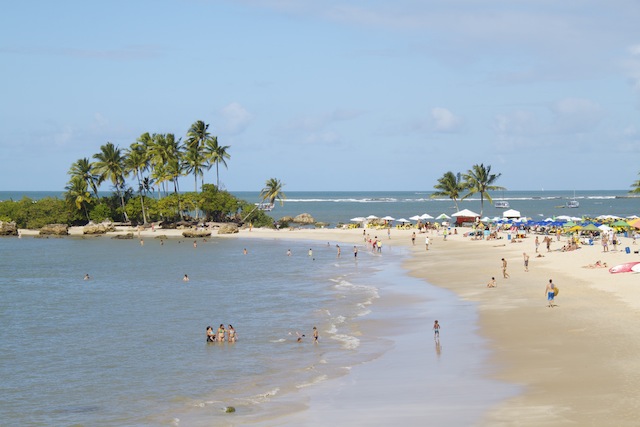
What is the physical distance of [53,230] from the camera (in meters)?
A: 103

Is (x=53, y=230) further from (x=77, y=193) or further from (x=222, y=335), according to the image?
(x=222, y=335)

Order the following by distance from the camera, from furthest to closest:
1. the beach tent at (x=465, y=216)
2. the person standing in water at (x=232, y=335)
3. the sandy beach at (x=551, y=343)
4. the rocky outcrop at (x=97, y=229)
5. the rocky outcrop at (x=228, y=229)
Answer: the rocky outcrop at (x=97, y=229)
the rocky outcrop at (x=228, y=229)
the beach tent at (x=465, y=216)
the person standing in water at (x=232, y=335)
the sandy beach at (x=551, y=343)

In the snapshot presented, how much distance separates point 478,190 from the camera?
99.2m

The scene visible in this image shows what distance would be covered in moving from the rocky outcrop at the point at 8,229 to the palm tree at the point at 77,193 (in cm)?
882

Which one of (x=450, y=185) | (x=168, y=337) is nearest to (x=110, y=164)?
(x=450, y=185)

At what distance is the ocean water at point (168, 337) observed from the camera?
22305 mm

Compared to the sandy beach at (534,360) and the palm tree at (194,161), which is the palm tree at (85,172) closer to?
the palm tree at (194,161)

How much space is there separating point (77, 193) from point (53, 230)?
20.4 ft

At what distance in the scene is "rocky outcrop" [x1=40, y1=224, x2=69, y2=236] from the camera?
103 meters

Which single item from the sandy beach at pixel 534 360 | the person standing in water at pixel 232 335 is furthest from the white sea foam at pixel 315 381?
the person standing in water at pixel 232 335

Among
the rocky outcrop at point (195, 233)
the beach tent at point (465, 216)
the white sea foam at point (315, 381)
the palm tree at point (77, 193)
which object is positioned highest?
the palm tree at point (77, 193)

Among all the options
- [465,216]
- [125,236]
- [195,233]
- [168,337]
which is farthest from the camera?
[125,236]

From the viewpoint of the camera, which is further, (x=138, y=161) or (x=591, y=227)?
(x=138, y=161)

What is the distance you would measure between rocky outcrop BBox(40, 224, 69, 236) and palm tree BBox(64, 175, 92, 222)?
14.4 feet
